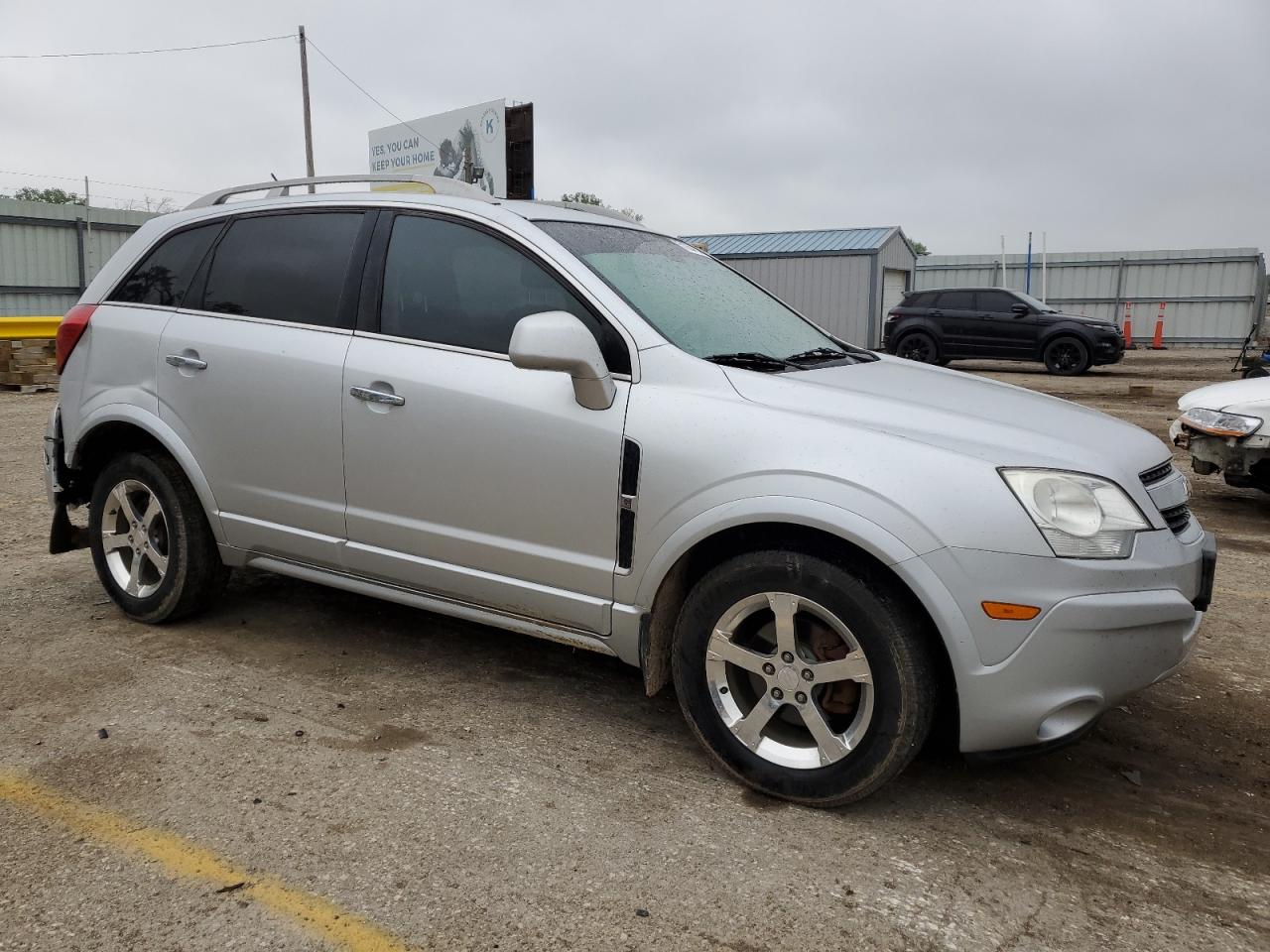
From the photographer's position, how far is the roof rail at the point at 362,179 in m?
4.05

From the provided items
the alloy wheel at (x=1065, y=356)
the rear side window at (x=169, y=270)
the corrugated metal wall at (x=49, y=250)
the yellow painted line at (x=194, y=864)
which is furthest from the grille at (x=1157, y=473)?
the corrugated metal wall at (x=49, y=250)

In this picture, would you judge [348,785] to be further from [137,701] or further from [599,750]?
[137,701]

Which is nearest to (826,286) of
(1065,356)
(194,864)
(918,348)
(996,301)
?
(918,348)

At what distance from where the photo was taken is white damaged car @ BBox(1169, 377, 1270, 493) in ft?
22.0

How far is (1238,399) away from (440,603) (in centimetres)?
569

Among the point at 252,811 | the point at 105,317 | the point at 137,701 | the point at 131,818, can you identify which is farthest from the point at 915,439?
the point at 105,317

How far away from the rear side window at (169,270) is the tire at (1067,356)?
1784 centimetres

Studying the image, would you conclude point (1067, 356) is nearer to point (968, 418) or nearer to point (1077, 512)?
point (968, 418)

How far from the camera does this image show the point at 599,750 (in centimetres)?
344

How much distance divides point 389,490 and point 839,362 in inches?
65.7

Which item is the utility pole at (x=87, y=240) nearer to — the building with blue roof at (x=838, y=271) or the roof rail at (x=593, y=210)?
the building with blue roof at (x=838, y=271)

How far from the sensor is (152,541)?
446 centimetres

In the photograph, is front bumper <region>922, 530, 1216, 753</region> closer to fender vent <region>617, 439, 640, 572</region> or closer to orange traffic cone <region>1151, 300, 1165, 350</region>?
fender vent <region>617, 439, 640, 572</region>

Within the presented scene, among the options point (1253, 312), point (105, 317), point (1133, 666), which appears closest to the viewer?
point (1133, 666)
